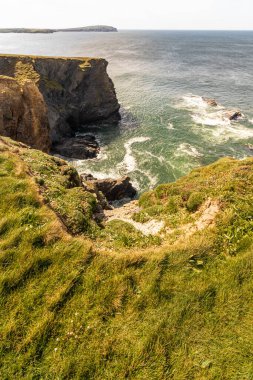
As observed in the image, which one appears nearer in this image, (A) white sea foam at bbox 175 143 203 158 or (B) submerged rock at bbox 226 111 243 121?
(A) white sea foam at bbox 175 143 203 158

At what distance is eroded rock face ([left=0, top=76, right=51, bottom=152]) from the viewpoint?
38938 mm

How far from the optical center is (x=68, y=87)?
233ft

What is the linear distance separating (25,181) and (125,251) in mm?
7889

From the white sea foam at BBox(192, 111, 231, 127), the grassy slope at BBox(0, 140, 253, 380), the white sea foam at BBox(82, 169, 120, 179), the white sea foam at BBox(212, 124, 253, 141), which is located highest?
the grassy slope at BBox(0, 140, 253, 380)

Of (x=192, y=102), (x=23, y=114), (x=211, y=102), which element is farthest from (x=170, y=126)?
(x=23, y=114)

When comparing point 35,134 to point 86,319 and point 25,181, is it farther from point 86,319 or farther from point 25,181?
point 86,319

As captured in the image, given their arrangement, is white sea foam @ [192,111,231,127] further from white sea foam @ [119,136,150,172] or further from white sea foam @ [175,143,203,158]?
white sea foam @ [119,136,150,172]

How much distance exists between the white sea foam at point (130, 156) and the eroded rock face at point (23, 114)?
15.8 m

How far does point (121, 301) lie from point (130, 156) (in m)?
46.7

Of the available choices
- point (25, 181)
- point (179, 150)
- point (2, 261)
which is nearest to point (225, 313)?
point (2, 261)

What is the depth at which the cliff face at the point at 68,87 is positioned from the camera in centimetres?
6150

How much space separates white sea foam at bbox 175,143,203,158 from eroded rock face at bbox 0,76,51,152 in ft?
88.6

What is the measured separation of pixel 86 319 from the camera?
9.73 metres

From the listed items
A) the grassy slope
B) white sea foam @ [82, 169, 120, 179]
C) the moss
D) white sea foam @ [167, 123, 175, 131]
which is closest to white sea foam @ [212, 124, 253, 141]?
white sea foam @ [167, 123, 175, 131]
